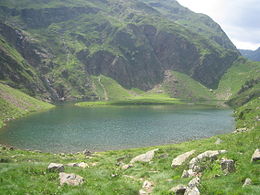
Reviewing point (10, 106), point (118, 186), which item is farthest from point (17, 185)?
point (10, 106)

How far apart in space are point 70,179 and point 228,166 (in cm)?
1318

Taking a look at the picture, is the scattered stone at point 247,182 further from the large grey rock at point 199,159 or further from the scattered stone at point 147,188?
the scattered stone at point 147,188

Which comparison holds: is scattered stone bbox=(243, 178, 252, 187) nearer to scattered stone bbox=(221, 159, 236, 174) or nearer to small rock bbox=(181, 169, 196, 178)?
scattered stone bbox=(221, 159, 236, 174)

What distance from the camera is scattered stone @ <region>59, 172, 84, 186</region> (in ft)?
65.3

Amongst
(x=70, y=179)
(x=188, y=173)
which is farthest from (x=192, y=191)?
(x=70, y=179)

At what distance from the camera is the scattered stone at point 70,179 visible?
19894mm

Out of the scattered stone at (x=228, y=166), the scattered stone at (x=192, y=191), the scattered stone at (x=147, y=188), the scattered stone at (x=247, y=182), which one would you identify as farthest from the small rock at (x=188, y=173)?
the scattered stone at (x=247, y=182)

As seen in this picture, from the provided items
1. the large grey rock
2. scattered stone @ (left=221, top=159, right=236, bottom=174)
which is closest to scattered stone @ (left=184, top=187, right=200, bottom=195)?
scattered stone @ (left=221, top=159, right=236, bottom=174)

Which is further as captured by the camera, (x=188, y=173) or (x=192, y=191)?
(x=188, y=173)

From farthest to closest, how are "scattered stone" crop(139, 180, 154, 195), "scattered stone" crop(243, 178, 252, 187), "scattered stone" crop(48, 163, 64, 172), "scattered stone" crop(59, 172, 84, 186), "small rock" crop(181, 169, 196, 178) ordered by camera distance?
1. "scattered stone" crop(48, 163, 64, 172)
2. "small rock" crop(181, 169, 196, 178)
3. "scattered stone" crop(139, 180, 154, 195)
4. "scattered stone" crop(59, 172, 84, 186)
5. "scattered stone" crop(243, 178, 252, 187)

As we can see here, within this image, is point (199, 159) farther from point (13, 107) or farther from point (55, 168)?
point (13, 107)

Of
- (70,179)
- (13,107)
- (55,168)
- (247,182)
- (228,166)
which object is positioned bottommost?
(13,107)

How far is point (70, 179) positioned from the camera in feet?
67.3

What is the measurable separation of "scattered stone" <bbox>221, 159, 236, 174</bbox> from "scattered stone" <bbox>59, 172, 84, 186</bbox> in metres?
11.9
